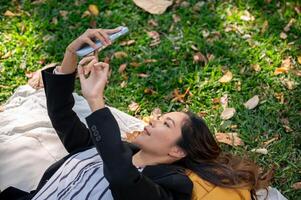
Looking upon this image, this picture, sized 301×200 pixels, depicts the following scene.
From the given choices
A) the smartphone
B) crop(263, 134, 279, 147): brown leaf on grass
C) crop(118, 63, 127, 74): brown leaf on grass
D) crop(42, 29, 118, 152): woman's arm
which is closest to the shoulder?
crop(42, 29, 118, 152): woman's arm

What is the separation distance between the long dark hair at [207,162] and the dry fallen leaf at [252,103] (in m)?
1.36

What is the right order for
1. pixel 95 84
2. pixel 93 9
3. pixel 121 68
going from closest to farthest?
pixel 95 84 → pixel 121 68 → pixel 93 9

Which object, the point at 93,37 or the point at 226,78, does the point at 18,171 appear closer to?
the point at 93,37

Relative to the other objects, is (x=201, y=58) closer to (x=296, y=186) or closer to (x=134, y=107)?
(x=134, y=107)

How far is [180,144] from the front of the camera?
9.02ft

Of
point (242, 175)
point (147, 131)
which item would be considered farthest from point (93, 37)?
point (242, 175)

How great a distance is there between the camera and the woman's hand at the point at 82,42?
2762 millimetres

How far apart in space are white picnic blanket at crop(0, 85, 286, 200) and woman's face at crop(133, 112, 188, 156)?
91cm

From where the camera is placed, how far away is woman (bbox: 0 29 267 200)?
8.04 feet

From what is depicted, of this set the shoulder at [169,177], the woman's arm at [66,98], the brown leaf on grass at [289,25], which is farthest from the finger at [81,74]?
the brown leaf on grass at [289,25]

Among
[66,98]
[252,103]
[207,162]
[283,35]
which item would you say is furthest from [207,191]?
[283,35]

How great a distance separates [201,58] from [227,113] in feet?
2.27

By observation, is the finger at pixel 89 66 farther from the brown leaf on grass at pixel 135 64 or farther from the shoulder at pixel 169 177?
the brown leaf on grass at pixel 135 64

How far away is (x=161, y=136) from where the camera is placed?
271 centimetres
